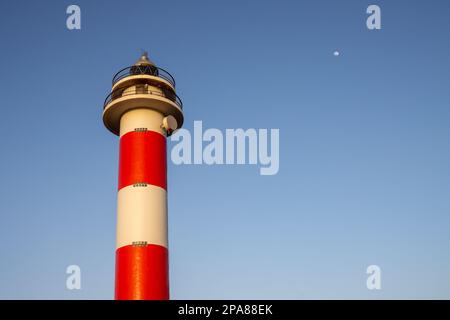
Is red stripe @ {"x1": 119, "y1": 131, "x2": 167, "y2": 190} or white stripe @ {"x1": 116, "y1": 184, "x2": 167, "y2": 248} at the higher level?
red stripe @ {"x1": 119, "y1": 131, "x2": 167, "y2": 190}

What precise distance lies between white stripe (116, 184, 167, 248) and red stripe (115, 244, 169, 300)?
525mm

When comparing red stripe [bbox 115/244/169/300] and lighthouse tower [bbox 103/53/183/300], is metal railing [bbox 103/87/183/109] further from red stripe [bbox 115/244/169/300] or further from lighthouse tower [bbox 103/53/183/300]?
red stripe [bbox 115/244/169/300]

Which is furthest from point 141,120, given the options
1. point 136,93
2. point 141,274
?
point 141,274

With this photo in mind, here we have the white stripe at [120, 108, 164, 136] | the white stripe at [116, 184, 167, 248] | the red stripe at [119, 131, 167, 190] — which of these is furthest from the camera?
the white stripe at [120, 108, 164, 136]

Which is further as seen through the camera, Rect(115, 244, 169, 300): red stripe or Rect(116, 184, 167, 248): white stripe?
Rect(116, 184, 167, 248): white stripe

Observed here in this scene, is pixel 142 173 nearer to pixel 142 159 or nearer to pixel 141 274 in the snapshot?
pixel 142 159

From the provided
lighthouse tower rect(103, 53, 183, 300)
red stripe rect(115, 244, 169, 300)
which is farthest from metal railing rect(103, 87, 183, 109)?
red stripe rect(115, 244, 169, 300)

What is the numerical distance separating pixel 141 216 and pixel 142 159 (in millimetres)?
3312

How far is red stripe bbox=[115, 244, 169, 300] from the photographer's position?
25331 millimetres

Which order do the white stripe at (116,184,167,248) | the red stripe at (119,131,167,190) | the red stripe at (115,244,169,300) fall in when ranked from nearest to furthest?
the red stripe at (115,244,169,300), the white stripe at (116,184,167,248), the red stripe at (119,131,167,190)

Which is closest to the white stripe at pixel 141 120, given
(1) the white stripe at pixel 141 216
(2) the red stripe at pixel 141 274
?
(1) the white stripe at pixel 141 216

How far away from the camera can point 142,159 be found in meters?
27.6
